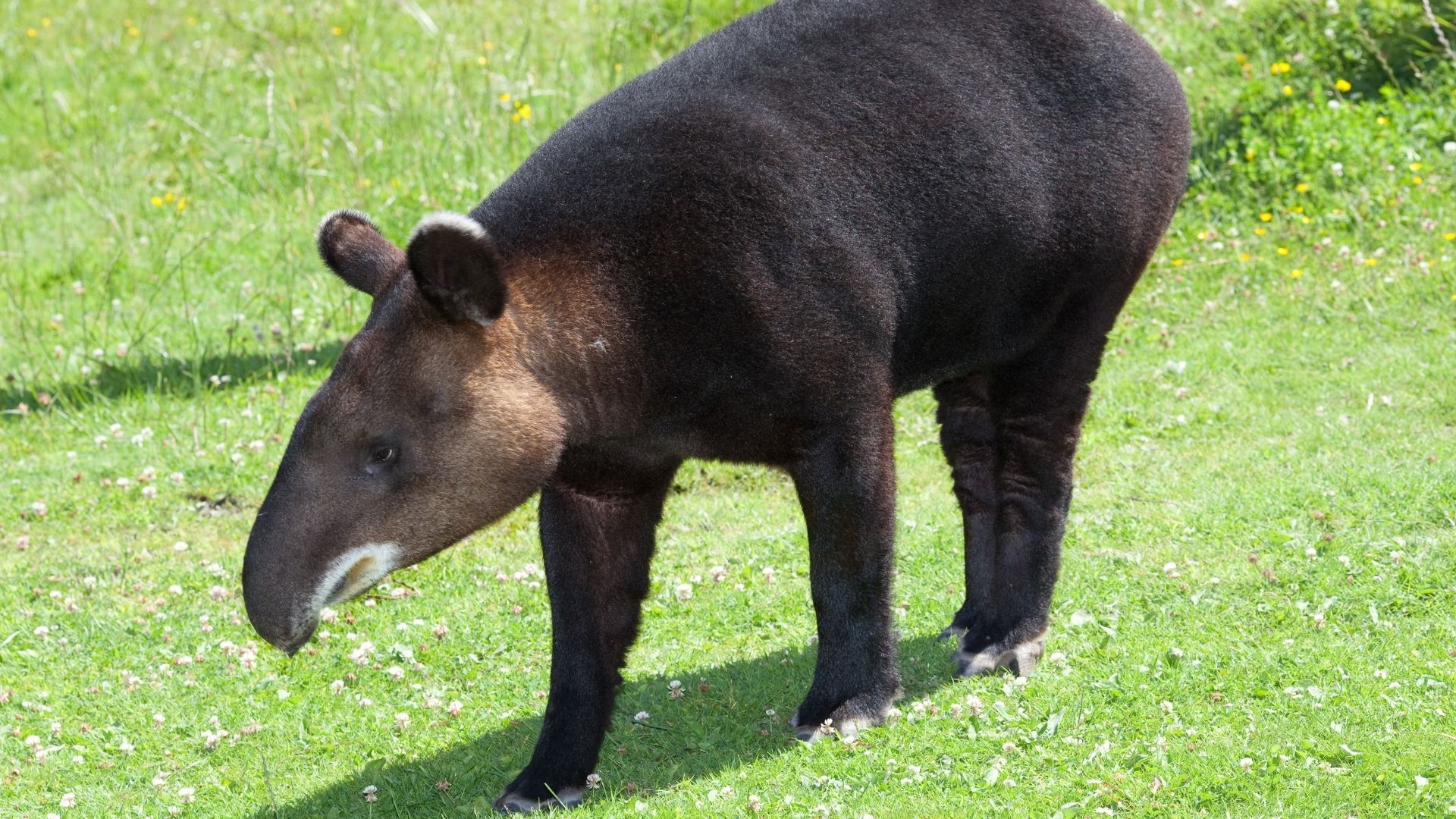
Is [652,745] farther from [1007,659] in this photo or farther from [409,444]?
[409,444]

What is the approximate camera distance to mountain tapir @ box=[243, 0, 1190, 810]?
5.13 meters

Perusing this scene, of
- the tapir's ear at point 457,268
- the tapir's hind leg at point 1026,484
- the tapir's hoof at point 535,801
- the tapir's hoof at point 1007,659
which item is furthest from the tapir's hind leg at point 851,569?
the tapir's ear at point 457,268

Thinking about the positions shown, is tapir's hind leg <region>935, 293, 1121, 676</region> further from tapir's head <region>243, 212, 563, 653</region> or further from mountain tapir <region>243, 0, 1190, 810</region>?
tapir's head <region>243, 212, 563, 653</region>

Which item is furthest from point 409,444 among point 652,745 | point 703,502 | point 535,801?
point 703,502

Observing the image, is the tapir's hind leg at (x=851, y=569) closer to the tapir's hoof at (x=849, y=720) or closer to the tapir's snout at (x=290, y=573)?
the tapir's hoof at (x=849, y=720)

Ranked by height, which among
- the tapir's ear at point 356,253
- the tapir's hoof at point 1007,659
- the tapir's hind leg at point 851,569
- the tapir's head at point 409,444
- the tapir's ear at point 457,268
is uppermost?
the tapir's ear at point 457,268

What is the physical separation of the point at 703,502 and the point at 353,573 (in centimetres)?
381

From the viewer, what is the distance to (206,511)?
29.3 ft

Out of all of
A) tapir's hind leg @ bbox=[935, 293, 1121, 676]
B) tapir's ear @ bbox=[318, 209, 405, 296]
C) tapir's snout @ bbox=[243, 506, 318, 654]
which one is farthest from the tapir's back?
tapir's snout @ bbox=[243, 506, 318, 654]

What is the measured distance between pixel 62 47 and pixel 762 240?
1167 cm

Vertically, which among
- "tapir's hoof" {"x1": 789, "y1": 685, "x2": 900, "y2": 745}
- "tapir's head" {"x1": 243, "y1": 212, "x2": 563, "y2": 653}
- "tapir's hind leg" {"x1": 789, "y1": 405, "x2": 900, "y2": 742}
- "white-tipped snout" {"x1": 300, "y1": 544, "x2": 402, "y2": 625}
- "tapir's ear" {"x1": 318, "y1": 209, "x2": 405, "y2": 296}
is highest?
"tapir's ear" {"x1": 318, "y1": 209, "x2": 405, "y2": 296}

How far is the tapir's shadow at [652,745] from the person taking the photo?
5996mm

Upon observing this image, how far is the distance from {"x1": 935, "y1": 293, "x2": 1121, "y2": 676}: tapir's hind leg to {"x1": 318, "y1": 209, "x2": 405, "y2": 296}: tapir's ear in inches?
94.1

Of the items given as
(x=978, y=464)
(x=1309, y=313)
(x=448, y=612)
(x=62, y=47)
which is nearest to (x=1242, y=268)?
(x=1309, y=313)
